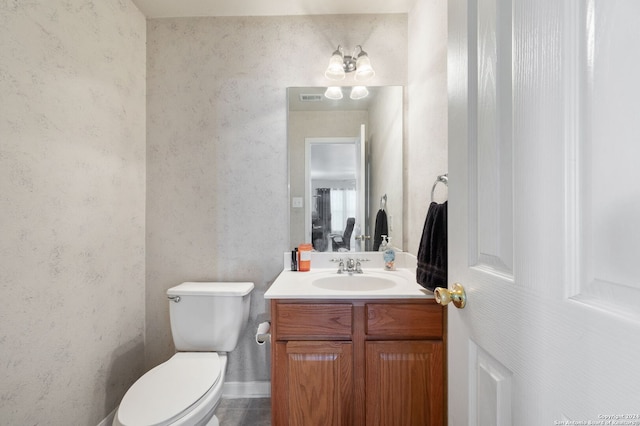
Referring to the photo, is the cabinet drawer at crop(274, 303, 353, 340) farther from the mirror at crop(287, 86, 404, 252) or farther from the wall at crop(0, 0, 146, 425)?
the wall at crop(0, 0, 146, 425)

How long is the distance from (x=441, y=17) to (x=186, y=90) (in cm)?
151

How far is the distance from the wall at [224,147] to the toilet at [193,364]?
0.76 feet

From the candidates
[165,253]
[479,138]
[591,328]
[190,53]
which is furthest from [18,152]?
[591,328]

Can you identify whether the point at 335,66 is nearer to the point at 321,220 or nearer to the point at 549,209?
the point at 321,220

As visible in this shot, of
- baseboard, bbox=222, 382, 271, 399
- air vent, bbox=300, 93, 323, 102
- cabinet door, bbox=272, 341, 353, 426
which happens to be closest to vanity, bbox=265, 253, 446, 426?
cabinet door, bbox=272, 341, 353, 426

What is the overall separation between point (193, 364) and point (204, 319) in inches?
9.0

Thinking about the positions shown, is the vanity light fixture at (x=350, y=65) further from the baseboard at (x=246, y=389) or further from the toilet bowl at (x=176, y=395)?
the baseboard at (x=246, y=389)

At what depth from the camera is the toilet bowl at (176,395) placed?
103 cm

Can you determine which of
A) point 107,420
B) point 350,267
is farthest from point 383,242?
point 107,420

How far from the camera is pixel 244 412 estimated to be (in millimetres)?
1631

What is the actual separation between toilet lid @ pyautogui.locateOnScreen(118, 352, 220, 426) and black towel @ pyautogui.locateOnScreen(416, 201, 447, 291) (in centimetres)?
107

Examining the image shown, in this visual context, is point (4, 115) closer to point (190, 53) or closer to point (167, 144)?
point (167, 144)

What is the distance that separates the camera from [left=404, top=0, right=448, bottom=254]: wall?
128 cm

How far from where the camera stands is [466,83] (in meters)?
0.61
